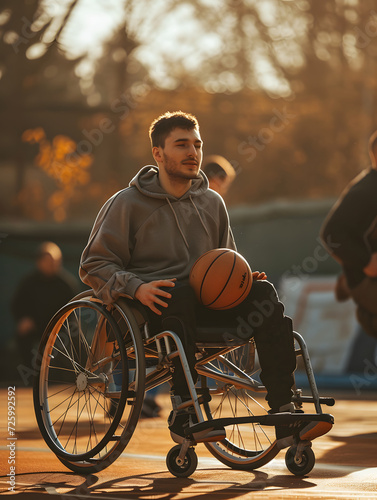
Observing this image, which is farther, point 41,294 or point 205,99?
point 205,99

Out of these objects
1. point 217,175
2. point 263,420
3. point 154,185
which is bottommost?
point 263,420

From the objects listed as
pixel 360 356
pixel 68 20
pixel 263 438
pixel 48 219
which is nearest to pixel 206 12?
pixel 48 219

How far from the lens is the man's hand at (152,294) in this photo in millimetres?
4492

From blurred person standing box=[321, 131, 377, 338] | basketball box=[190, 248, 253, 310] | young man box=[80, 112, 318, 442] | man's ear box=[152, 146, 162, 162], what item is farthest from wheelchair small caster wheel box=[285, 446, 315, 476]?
blurred person standing box=[321, 131, 377, 338]

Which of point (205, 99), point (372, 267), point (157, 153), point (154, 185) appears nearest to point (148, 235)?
point (154, 185)

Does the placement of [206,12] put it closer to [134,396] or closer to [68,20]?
[68,20]

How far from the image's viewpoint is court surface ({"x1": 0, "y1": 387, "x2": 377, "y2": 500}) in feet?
13.4

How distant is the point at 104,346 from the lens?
15.8 ft

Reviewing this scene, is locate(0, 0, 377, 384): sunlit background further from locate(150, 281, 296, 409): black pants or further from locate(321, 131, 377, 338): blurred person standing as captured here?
locate(150, 281, 296, 409): black pants

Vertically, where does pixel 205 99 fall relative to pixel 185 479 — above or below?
above

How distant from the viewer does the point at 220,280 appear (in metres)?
4.53

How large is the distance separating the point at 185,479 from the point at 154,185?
134 cm

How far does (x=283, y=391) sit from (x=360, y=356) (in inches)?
280

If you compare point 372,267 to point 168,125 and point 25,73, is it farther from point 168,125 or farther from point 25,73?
point 25,73
